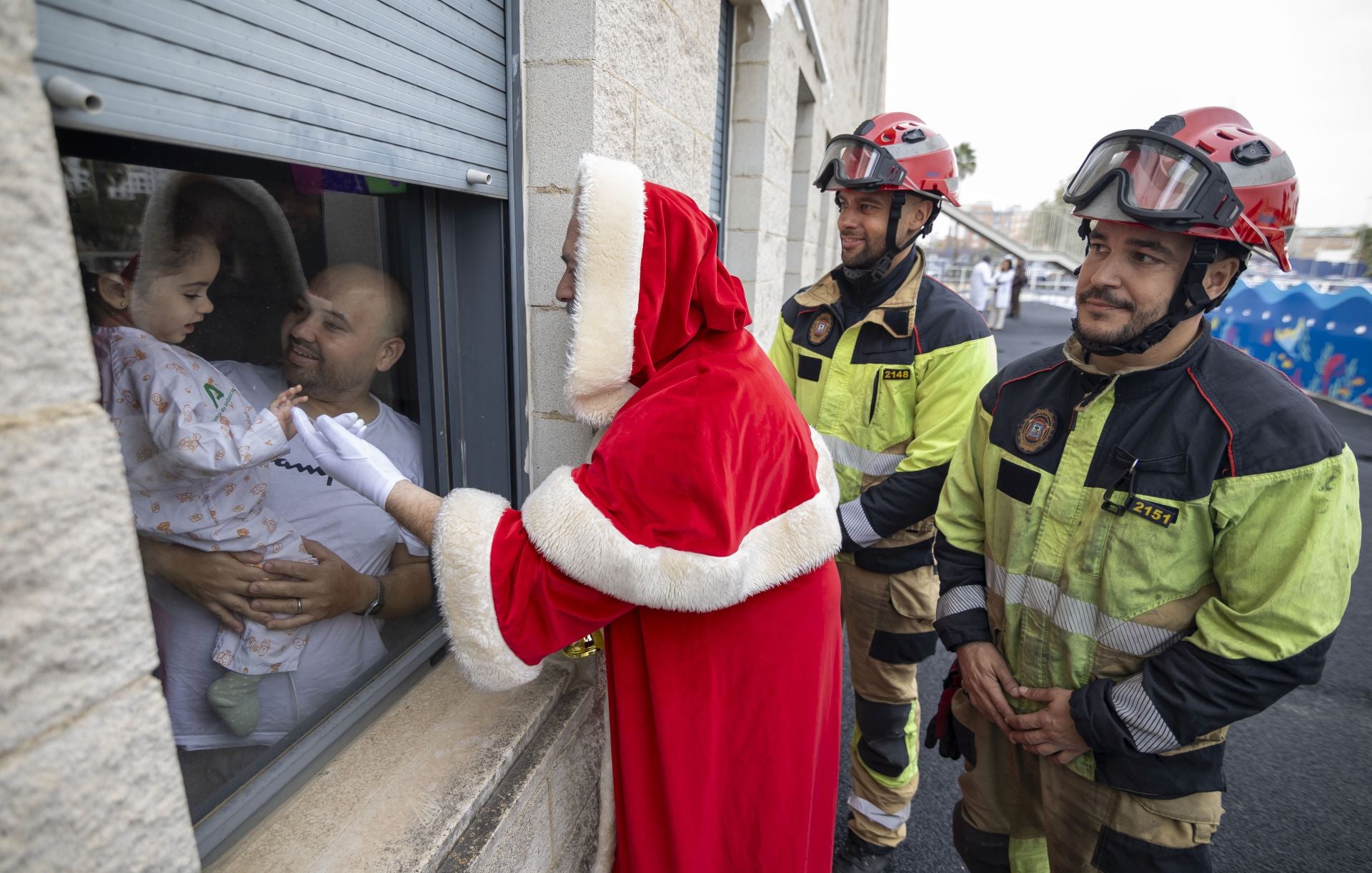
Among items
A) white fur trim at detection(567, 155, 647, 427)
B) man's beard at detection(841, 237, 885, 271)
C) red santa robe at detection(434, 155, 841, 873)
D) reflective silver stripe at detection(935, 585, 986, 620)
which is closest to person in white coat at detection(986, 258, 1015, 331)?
man's beard at detection(841, 237, 885, 271)

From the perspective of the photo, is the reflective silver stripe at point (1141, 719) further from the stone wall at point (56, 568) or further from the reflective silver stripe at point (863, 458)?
the stone wall at point (56, 568)

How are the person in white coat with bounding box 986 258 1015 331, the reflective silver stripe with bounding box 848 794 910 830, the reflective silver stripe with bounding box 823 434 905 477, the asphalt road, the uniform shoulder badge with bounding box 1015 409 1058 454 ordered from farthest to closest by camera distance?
the person in white coat with bounding box 986 258 1015 331, the asphalt road, the reflective silver stripe with bounding box 848 794 910 830, the reflective silver stripe with bounding box 823 434 905 477, the uniform shoulder badge with bounding box 1015 409 1058 454

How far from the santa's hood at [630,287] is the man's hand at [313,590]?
83 centimetres

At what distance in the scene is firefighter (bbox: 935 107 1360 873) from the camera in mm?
1512

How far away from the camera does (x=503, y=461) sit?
7.32 ft

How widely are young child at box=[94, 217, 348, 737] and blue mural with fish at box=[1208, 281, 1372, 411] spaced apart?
1337 centimetres

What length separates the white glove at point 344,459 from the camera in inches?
61.5

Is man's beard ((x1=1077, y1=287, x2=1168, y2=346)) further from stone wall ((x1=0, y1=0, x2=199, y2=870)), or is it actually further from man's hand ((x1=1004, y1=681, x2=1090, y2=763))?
stone wall ((x1=0, y1=0, x2=199, y2=870))

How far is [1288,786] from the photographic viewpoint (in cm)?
337

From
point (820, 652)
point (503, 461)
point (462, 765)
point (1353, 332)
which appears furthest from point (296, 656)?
point (1353, 332)

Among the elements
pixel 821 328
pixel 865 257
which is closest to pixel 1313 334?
pixel 865 257

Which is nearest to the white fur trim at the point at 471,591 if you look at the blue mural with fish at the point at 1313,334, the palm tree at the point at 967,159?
the blue mural with fish at the point at 1313,334

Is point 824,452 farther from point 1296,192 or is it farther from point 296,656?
point 296,656

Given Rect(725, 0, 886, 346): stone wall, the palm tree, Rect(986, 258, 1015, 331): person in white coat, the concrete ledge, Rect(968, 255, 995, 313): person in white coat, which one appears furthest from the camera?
the palm tree
